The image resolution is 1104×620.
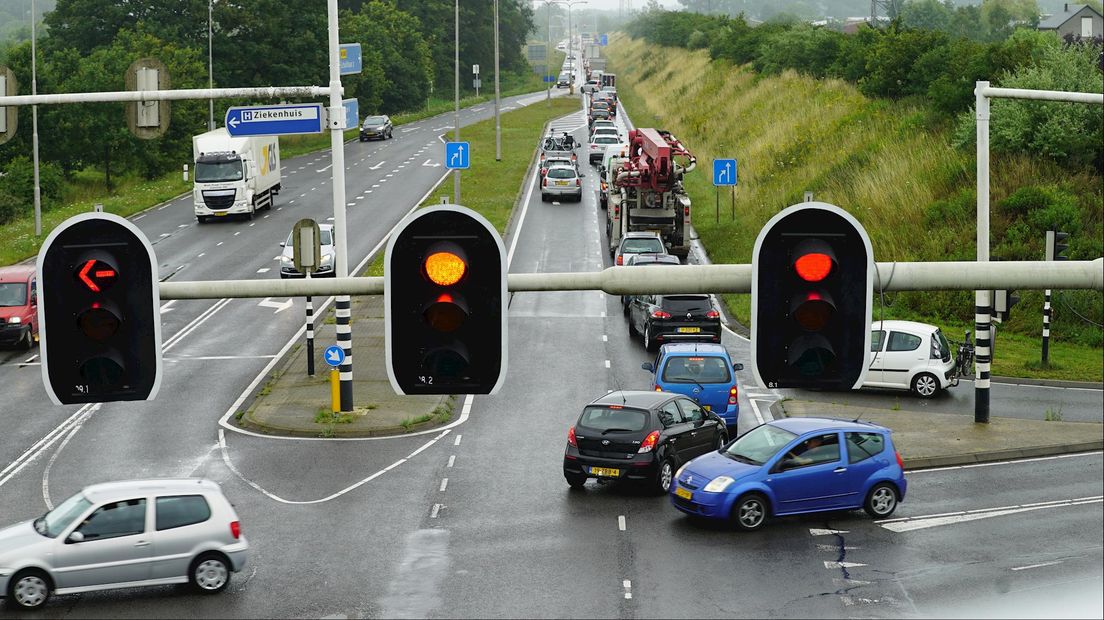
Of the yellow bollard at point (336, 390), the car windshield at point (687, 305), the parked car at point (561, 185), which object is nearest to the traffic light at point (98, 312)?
the yellow bollard at point (336, 390)

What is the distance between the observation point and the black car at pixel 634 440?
22.2 meters

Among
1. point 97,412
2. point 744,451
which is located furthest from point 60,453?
point 744,451

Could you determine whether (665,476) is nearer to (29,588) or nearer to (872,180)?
(29,588)

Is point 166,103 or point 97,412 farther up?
point 166,103

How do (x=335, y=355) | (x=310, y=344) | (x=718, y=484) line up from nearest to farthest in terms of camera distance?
(x=718, y=484)
(x=335, y=355)
(x=310, y=344)

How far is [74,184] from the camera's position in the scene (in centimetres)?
6769

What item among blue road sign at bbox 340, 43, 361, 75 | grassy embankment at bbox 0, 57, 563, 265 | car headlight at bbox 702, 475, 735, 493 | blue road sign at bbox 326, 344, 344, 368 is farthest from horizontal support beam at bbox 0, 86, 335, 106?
grassy embankment at bbox 0, 57, 563, 265

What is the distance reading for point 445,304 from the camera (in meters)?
6.66

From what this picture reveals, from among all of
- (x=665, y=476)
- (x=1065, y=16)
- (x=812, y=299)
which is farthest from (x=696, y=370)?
(x=1065, y=16)

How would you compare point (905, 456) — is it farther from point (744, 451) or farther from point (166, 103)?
point (166, 103)

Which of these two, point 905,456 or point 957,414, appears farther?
point 957,414

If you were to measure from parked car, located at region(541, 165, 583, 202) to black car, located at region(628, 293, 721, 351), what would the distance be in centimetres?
2659

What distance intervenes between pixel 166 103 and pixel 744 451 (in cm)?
985

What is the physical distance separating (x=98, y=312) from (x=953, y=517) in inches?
649
